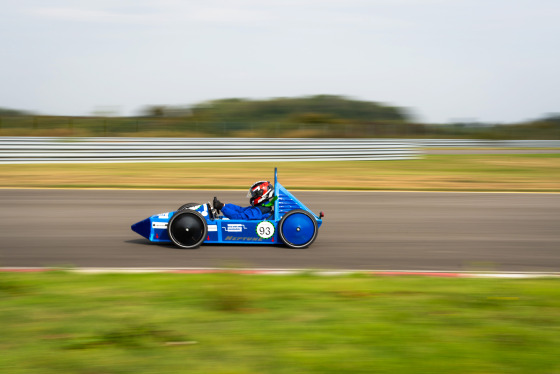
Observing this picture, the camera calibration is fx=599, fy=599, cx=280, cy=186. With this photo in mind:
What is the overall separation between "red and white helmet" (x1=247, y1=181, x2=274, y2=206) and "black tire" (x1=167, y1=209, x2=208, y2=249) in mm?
779

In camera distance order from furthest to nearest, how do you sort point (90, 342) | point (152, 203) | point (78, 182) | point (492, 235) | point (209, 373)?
point (78, 182)
point (152, 203)
point (492, 235)
point (90, 342)
point (209, 373)

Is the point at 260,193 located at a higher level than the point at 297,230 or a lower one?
higher

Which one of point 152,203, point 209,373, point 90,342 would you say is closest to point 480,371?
point 209,373

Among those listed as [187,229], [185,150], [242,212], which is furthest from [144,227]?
[185,150]

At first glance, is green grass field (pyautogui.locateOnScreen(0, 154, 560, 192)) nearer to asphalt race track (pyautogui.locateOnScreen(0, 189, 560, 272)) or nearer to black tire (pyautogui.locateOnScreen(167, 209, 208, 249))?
asphalt race track (pyautogui.locateOnScreen(0, 189, 560, 272))

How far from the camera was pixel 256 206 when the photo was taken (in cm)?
836

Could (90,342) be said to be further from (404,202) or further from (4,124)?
(4,124)

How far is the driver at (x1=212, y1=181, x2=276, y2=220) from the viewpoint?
8188mm

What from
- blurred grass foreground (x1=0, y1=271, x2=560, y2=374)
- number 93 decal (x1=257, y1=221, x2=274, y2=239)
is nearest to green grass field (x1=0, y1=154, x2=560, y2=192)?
number 93 decal (x1=257, y1=221, x2=274, y2=239)

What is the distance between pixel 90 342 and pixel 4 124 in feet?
75.0

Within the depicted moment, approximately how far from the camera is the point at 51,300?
202 inches

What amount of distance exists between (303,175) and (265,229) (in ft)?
31.8

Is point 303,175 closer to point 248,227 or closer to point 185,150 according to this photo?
point 185,150

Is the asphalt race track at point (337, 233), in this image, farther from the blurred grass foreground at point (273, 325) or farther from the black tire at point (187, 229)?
the blurred grass foreground at point (273, 325)
